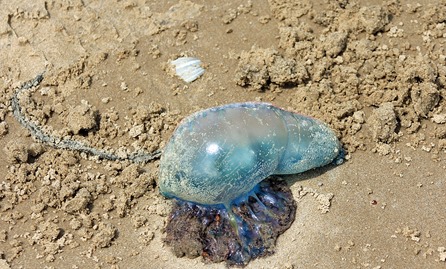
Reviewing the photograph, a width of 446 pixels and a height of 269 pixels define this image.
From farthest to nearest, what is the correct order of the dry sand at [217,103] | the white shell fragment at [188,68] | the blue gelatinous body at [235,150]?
the white shell fragment at [188,68] → the dry sand at [217,103] → the blue gelatinous body at [235,150]

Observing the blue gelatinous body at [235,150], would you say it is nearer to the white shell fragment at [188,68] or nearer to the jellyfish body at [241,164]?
the jellyfish body at [241,164]

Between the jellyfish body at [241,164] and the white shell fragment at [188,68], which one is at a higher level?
the white shell fragment at [188,68]

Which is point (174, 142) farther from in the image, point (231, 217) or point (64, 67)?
point (64, 67)

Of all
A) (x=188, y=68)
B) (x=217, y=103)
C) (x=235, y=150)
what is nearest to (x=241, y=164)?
(x=235, y=150)

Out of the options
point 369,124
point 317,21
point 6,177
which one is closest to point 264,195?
point 369,124

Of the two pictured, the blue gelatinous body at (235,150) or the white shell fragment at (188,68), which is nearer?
the blue gelatinous body at (235,150)

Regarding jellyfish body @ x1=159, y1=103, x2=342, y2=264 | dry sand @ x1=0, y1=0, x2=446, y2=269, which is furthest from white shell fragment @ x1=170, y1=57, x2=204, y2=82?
jellyfish body @ x1=159, y1=103, x2=342, y2=264

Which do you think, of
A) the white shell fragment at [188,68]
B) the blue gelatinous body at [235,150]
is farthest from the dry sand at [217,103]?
the blue gelatinous body at [235,150]

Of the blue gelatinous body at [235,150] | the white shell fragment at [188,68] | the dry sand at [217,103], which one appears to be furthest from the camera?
the white shell fragment at [188,68]
